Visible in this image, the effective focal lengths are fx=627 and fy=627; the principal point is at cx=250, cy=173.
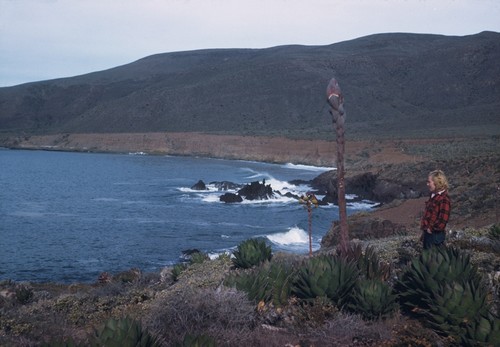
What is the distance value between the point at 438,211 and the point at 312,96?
85624mm

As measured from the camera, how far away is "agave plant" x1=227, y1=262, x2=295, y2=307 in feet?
24.3

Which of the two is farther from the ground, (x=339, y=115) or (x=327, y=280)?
(x=339, y=115)

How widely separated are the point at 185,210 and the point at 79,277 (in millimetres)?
15867

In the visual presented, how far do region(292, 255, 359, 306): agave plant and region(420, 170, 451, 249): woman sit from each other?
131cm

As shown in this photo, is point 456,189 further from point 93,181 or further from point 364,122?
point 364,122

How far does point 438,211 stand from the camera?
7973mm

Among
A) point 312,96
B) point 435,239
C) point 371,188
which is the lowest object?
point 371,188

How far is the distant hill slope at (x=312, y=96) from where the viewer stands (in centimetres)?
8412

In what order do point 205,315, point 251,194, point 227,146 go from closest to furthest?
point 205,315 → point 251,194 → point 227,146

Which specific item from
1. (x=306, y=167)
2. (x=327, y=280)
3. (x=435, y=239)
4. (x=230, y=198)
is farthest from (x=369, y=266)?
(x=306, y=167)

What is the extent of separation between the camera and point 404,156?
50.8 m

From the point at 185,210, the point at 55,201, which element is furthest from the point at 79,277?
the point at 55,201

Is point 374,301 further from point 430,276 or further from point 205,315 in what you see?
point 205,315

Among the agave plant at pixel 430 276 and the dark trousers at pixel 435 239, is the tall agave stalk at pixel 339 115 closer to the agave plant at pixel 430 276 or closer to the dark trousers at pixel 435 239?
the dark trousers at pixel 435 239
